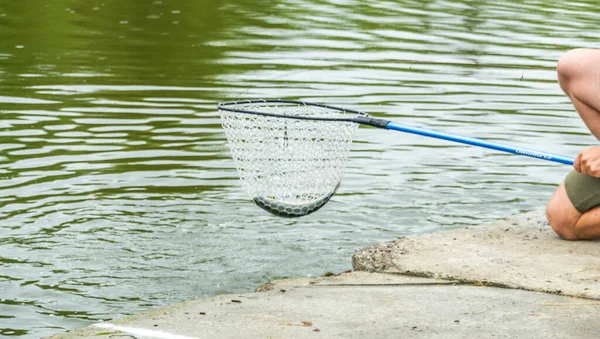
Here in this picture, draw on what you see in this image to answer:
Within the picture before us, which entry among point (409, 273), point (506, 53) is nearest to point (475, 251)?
point (409, 273)

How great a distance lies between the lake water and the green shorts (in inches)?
58.1

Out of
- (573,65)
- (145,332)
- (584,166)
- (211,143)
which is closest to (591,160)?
(584,166)

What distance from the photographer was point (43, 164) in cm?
993

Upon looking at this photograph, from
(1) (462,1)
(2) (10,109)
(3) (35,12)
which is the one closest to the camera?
(2) (10,109)

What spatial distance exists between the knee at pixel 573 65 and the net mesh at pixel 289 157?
133cm

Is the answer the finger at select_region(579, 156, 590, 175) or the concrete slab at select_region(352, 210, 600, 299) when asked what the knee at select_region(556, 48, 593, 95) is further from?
the concrete slab at select_region(352, 210, 600, 299)

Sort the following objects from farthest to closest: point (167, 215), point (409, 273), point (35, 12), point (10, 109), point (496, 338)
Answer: point (35, 12)
point (10, 109)
point (167, 215)
point (409, 273)
point (496, 338)

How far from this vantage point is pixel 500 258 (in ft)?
22.9

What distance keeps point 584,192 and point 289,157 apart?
1.84 metres

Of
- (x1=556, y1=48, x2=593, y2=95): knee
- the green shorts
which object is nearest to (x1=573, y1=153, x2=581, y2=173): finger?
the green shorts

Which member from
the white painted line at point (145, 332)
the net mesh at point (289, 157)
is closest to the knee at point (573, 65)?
the net mesh at point (289, 157)

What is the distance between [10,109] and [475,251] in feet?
21.0

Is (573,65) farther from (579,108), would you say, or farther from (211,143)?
(211,143)

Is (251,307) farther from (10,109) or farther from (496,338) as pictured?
(10,109)
